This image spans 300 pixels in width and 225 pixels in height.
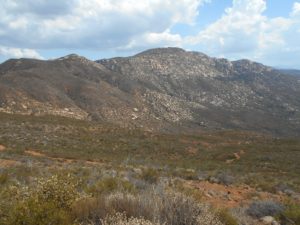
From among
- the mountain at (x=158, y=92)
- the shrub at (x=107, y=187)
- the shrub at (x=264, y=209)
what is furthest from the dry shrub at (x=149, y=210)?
the mountain at (x=158, y=92)

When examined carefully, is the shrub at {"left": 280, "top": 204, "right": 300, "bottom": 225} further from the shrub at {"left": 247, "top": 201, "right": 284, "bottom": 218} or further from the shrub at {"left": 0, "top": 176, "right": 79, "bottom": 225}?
the shrub at {"left": 0, "top": 176, "right": 79, "bottom": 225}

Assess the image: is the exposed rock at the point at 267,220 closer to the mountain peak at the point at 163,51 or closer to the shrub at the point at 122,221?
the shrub at the point at 122,221

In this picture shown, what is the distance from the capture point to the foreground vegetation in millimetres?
6461

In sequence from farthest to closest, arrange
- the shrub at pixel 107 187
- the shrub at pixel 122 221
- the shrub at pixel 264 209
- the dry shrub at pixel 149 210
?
the shrub at pixel 264 209 → the shrub at pixel 107 187 → the dry shrub at pixel 149 210 → the shrub at pixel 122 221

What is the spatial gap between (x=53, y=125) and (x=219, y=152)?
17730 millimetres

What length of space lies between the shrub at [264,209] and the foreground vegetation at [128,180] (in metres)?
0.02

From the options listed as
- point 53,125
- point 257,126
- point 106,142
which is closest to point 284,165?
point 106,142

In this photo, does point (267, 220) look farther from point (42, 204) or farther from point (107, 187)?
point (42, 204)

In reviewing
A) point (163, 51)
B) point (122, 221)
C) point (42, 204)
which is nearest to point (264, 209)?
point (122, 221)

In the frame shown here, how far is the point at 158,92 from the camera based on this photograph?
107062mm

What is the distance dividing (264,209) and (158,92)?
3807 inches

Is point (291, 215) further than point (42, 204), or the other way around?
point (291, 215)

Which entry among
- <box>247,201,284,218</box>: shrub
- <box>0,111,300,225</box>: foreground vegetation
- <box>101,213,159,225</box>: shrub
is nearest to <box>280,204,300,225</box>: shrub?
<box>0,111,300,225</box>: foreground vegetation

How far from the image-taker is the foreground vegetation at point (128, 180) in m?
6.46
